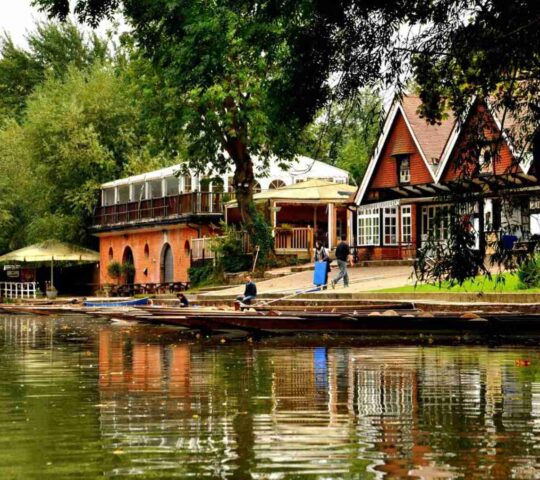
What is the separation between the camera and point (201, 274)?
55719 millimetres

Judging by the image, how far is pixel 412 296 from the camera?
3381 centimetres

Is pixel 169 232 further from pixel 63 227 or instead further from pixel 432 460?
pixel 432 460

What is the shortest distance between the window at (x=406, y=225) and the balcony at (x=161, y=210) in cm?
759

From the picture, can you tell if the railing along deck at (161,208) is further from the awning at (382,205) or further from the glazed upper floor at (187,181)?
the awning at (382,205)

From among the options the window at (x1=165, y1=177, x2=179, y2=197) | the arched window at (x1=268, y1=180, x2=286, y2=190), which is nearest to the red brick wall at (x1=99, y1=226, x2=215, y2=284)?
the window at (x1=165, y1=177, x2=179, y2=197)

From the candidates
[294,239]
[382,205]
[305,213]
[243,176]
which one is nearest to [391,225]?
[382,205]

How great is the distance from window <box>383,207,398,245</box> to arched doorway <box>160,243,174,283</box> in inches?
551

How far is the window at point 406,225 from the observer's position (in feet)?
172

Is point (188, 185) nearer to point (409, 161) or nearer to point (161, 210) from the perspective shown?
point (161, 210)

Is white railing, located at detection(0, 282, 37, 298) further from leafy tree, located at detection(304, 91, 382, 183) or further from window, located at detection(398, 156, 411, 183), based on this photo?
window, located at detection(398, 156, 411, 183)

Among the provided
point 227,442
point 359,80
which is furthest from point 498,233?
point 227,442

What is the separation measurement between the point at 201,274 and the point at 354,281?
14.0m

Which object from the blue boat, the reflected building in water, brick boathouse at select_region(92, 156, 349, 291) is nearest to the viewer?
the reflected building in water

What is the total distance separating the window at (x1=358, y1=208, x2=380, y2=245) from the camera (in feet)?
176
